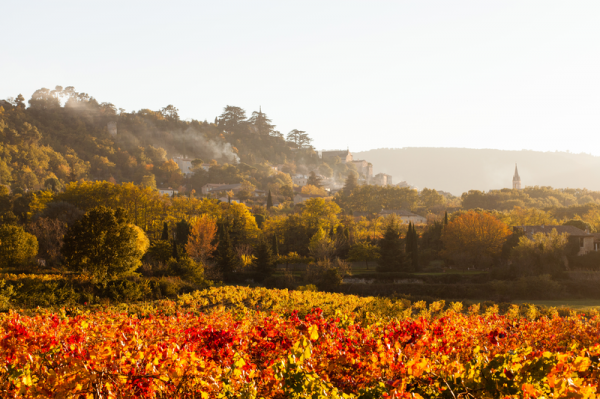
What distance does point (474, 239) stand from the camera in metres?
43.4

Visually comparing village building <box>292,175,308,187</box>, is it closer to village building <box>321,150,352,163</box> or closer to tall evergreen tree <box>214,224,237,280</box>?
village building <box>321,150,352,163</box>

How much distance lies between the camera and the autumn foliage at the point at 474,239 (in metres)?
42.3

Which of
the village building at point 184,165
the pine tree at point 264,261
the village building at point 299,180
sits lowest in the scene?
the pine tree at point 264,261

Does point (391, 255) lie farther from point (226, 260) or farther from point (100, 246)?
point (100, 246)

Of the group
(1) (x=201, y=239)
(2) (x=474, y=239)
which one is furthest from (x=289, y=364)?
(2) (x=474, y=239)

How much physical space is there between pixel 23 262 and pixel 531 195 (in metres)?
98.8

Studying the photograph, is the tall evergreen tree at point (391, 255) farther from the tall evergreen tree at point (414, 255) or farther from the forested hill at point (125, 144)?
the forested hill at point (125, 144)

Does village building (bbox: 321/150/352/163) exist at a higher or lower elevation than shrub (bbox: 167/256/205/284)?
higher

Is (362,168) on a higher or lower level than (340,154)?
lower

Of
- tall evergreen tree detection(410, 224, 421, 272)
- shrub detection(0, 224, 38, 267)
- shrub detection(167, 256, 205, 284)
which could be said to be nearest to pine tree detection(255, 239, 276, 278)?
shrub detection(167, 256, 205, 284)

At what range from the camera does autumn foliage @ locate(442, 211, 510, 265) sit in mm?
42300

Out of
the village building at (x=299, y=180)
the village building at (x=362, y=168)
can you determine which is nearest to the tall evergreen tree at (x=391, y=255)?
the village building at (x=299, y=180)

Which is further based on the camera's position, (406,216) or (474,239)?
(406,216)

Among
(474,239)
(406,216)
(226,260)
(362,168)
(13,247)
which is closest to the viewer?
(13,247)
